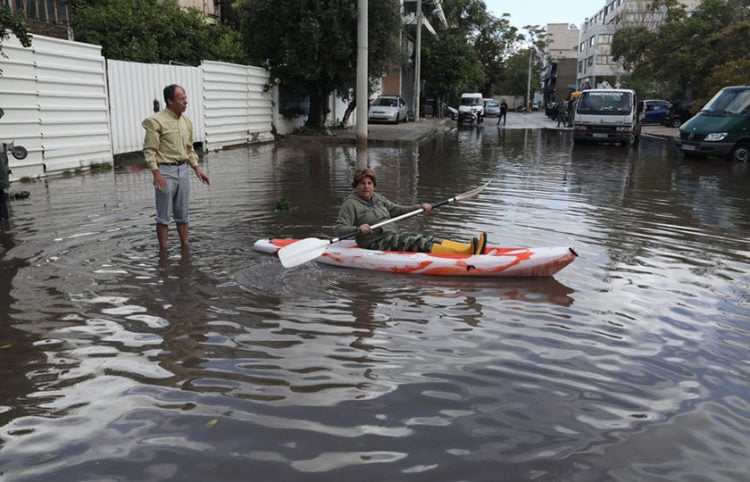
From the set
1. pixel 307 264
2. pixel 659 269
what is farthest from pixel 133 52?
pixel 659 269

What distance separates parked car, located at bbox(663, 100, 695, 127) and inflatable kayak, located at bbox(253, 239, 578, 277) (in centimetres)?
3449

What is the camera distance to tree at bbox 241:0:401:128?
73.1ft

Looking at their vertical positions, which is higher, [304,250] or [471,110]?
[471,110]

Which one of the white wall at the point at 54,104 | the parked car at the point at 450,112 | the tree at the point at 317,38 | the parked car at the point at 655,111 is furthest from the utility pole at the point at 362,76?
the parked car at the point at 450,112

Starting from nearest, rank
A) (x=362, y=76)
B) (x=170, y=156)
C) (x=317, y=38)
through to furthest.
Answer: (x=170, y=156) → (x=362, y=76) → (x=317, y=38)

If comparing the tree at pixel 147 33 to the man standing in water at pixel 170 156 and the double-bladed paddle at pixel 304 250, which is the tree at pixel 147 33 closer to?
the man standing in water at pixel 170 156

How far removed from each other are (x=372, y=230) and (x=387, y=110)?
30.0 metres

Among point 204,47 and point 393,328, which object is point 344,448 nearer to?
point 393,328

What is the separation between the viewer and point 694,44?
38594 millimetres

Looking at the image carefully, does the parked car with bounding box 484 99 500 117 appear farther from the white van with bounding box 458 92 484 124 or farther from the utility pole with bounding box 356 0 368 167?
the utility pole with bounding box 356 0 368 167

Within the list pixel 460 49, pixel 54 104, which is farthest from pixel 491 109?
pixel 54 104

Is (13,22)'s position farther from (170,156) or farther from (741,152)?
(741,152)

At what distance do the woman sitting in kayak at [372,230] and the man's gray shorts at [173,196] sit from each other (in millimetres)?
1870

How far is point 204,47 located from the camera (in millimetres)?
25641
